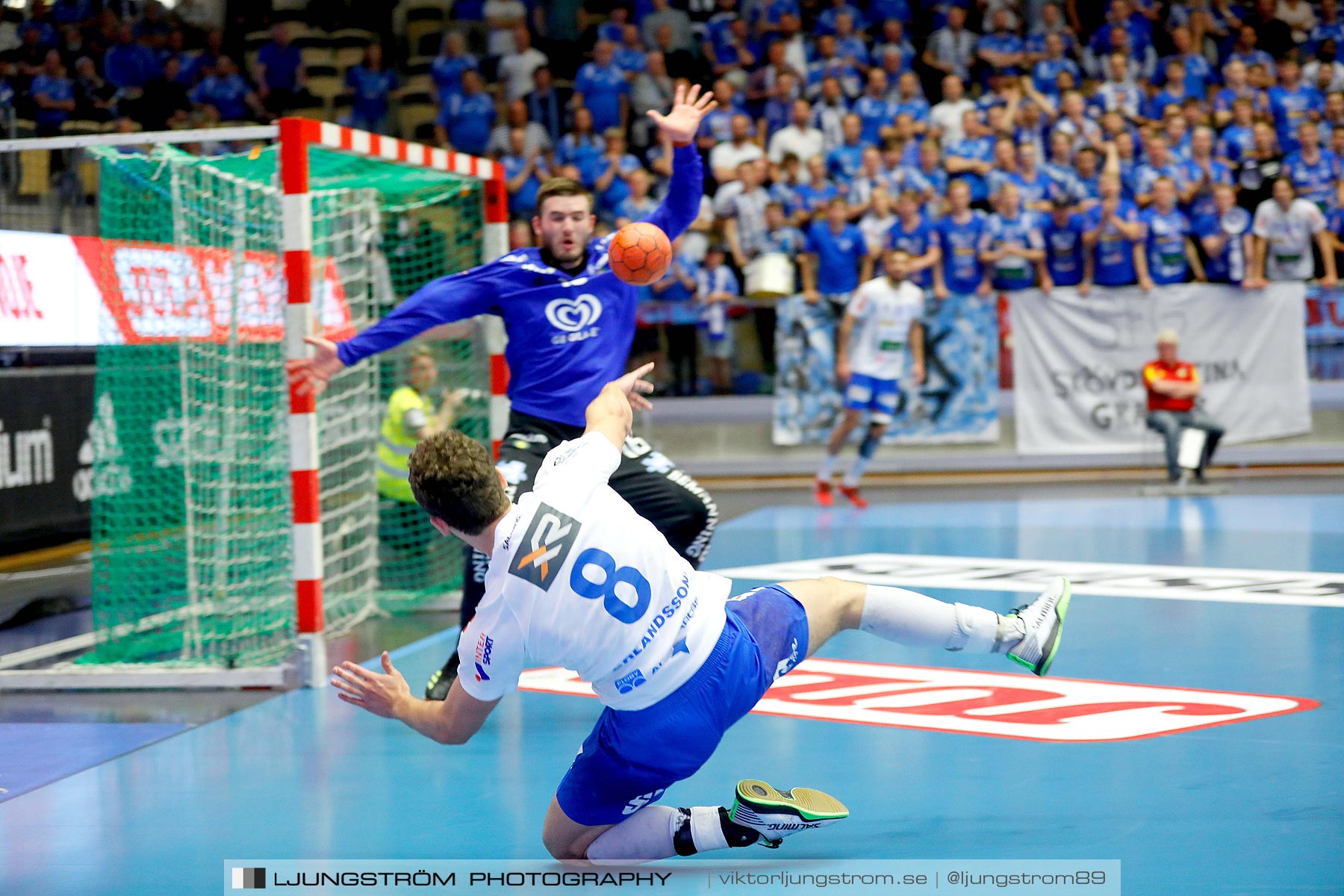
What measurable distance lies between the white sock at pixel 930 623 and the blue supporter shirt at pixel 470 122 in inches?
567

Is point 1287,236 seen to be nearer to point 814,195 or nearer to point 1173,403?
point 1173,403

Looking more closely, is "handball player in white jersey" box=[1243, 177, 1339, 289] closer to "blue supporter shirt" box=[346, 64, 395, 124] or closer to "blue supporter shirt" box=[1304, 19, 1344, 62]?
"blue supporter shirt" box=[1304, 19, 1344, 62]

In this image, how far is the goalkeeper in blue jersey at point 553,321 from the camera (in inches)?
247

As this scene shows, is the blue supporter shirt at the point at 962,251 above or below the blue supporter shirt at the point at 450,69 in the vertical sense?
below

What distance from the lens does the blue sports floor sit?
14.3 ft

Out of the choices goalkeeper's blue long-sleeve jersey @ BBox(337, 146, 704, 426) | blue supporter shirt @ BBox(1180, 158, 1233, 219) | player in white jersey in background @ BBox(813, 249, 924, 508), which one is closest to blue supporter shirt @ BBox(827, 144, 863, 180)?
player in white jersey in background @ BBox(813, 249, 924, 508)

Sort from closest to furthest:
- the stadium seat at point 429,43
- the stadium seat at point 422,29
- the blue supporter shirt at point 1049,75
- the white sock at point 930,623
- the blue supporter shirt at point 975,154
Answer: the white sock at point 930,623 < the blue supporter shirt at point 975,154 < the blue supporter shirt at point 1049,75 < the stadium seat at point 429,43 < the stadium seat at point 422,29

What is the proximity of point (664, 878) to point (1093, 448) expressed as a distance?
12.4 meters

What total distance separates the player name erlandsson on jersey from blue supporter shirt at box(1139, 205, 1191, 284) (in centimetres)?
711

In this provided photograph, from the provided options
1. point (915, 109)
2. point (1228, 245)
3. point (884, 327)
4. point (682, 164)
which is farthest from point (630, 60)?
point (682, 164)

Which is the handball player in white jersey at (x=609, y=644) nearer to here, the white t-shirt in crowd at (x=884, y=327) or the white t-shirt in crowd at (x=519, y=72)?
the white t-shirt in crowd at (x=884, y=327)

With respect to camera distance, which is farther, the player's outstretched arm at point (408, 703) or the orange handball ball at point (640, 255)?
the orange handball ball at point (640, 255)

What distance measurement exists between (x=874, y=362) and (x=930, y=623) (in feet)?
32.2

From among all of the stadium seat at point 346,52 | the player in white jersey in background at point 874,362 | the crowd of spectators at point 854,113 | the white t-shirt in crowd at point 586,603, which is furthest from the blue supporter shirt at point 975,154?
the white t-shirt in crowd at point 586,603
